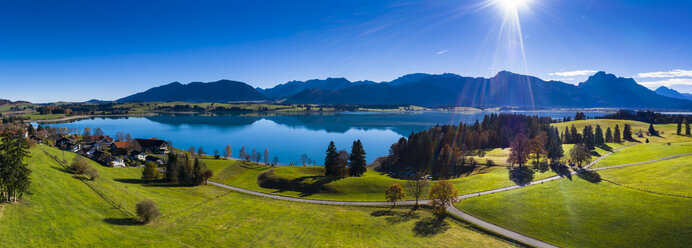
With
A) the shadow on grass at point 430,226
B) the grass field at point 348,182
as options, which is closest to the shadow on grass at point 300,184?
the grass field at point 348,182

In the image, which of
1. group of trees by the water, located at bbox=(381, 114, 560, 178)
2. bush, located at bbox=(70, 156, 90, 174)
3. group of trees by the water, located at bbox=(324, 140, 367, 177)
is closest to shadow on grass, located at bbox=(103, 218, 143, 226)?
bush, located at bbox=(70, 156, 90, 174)

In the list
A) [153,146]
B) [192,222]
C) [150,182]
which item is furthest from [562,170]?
[153,146]

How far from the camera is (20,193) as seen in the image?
1305 inches

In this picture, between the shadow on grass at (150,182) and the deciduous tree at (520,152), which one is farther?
the deciduous tree at (520,152)

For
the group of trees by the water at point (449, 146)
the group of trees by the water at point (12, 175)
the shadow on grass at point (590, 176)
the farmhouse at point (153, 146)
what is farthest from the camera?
the farmhouse at point (153, 146)

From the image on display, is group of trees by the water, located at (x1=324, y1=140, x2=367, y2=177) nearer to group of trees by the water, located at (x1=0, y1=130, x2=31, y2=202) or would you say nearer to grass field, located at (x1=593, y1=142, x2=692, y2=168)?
group of trees by the water, located at (x1=0, y1=130, x2=31, y2=202)

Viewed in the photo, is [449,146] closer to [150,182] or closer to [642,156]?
[642,156]

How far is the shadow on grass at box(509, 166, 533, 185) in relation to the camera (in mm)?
64994

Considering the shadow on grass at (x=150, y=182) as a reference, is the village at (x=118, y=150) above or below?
above

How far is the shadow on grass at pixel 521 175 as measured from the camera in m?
65.0

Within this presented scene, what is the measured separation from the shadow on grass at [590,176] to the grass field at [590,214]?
2736mm

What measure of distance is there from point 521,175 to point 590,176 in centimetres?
1271

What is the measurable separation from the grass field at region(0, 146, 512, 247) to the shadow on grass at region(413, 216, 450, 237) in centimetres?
15

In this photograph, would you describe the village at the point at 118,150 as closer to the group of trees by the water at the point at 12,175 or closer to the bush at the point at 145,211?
the group of trees by the water at the point at 12,175
